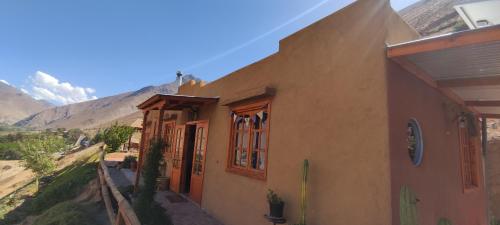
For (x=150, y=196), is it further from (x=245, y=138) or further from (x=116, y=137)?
(x=116, y=137)

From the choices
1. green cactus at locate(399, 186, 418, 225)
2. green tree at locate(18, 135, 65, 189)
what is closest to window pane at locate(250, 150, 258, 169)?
green cactus at locate(399, 186, 418, 225)

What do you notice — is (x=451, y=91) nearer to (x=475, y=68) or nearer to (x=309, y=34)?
(x=475, y=68)

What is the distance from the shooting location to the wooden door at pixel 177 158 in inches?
367

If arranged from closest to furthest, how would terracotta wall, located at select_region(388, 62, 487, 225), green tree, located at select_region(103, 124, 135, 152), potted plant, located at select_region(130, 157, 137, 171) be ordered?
terracotta wall, located at select_region(388, 62, 487, 225), potted plant, located at select_region(130, 157, 137, 171), green tree, located at select_region(103, 124, 135, 152)

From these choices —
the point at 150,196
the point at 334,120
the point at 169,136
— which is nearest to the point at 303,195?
the point at 334,120

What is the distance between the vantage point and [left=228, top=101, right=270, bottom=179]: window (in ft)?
18.5

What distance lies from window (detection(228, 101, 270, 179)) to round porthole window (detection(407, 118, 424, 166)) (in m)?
2.43

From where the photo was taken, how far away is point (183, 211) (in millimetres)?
7281

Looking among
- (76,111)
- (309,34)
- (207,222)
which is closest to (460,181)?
(309,34)

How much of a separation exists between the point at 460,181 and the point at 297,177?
345 cm

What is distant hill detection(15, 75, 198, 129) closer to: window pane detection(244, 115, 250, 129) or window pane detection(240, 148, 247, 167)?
window pane detection(244, 115, 250, 129)

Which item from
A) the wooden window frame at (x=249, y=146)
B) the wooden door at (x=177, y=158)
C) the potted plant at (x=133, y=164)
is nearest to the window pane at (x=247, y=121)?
the wooden window frame at (x=249, y=146)

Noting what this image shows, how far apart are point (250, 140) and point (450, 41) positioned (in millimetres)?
4019

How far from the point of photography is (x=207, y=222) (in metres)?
6.62
